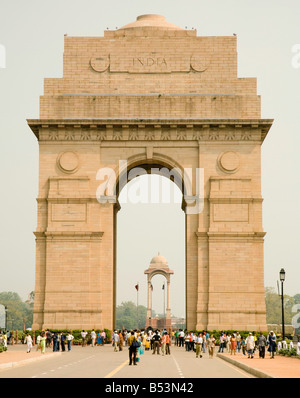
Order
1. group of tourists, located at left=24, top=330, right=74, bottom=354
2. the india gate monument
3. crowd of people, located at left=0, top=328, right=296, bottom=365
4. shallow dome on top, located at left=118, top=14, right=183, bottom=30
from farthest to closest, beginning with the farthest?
shallow dome on top, located at left=118, top=14, right=183, bottom=30 → the india gate monument → group of tourists, located at left=24, top=330, right=74, bottom=354 → crowd of people, located at left=0, top=328, right=296, bottom=365

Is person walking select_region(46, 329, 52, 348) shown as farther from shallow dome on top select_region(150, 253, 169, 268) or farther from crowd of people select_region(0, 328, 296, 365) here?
shallow dome on top select_region(150, 253, 169, 268)

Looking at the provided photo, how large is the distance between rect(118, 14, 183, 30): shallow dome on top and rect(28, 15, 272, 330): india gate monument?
3.38ft

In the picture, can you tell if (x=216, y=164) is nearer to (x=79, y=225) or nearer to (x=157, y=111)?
(x=157, y=111)

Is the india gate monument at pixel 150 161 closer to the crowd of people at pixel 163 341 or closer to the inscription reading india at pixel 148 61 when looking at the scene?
the inscription reading india at pixel 148 61

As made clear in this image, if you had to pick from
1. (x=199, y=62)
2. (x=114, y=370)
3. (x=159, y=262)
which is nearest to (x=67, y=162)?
(x=199, y=62)

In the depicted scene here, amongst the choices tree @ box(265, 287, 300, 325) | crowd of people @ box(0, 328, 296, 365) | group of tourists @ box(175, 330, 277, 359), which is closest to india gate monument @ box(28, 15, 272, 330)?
crowd of people @ box(0, 328, 296, 365)

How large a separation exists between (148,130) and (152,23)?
27.9 feet

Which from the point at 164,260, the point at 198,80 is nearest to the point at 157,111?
the point at 198,80

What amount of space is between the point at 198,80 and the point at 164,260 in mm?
82206

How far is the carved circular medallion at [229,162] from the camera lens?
51.6m

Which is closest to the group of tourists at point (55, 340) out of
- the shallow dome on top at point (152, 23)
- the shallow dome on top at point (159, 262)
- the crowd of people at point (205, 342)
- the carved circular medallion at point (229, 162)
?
the crowd of people at point (205, 342)

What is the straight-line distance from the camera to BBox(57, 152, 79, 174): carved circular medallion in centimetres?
5172

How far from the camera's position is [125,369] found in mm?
28875

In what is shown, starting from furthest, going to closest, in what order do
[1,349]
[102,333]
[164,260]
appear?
[164,260], [102,333], [1,349]
